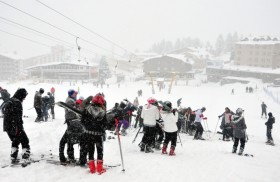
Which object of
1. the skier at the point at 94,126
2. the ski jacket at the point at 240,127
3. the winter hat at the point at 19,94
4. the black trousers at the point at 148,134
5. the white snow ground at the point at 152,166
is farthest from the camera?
the ski jacket at the point at 240,127

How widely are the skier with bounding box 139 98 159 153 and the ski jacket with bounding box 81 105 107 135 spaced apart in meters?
2.85

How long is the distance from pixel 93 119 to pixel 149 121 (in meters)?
3.03

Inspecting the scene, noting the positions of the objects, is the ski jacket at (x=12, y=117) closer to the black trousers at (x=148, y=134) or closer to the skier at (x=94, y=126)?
the skier at (x=94, y=126)

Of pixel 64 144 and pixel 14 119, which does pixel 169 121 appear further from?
pixel 14 119

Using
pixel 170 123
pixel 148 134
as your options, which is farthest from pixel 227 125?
pixel 148 134

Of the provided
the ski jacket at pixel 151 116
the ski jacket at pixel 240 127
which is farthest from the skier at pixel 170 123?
the ski jacket at pixel 240 127

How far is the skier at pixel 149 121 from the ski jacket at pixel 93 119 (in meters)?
2.85

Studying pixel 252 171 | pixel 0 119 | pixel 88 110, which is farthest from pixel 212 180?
pixel 0 119

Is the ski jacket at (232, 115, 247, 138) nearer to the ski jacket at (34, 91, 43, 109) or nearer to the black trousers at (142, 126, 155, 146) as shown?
the black trousers at (142, 126, 155, 146)

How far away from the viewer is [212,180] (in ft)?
21.4

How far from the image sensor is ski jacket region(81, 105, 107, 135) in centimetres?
624

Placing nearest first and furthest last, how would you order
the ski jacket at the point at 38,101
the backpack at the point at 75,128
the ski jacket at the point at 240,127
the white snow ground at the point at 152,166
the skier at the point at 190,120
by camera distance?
the white snow ground at the point at 152,166 < the backpack at the point at 75,128 < the ski jacket at the point at 240,127 < the ski jacket at the point at 38,101 < the skier at the point at 190,120

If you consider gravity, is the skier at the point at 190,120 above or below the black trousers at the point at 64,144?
below

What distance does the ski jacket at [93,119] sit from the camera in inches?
246
